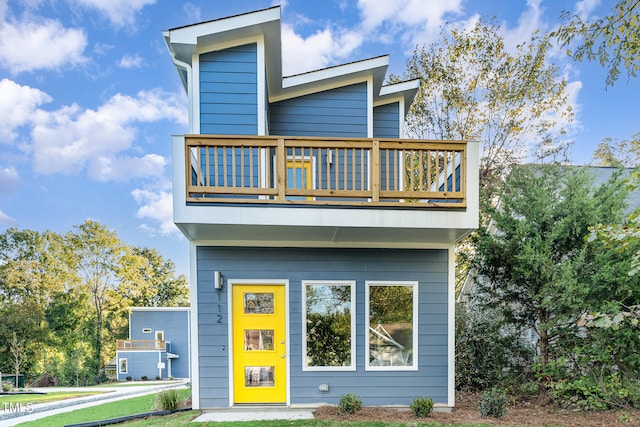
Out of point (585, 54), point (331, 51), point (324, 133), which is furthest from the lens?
point (331, 51)

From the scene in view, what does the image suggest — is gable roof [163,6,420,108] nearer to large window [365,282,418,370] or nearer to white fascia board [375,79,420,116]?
white fascia board [375,79,420,116]

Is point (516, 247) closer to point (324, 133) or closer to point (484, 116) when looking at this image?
point (324, 133)

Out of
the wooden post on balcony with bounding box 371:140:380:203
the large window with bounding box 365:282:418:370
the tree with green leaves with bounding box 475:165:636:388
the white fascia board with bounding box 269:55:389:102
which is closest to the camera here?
the wooden post on balcony with bounding box 371:140:380:203

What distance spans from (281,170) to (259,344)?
2739mm

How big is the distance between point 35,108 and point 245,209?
20.6m

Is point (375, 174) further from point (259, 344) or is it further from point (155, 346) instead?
point (155, 346)

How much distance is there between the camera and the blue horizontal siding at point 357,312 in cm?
514

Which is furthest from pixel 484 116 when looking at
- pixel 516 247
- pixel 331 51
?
pixel 516 247

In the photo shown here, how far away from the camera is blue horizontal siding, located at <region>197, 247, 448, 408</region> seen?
202 inches

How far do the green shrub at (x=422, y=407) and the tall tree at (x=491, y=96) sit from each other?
741 centimetres

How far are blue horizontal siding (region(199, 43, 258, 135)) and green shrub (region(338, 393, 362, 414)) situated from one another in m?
4.21

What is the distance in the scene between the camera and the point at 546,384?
5.28 metres

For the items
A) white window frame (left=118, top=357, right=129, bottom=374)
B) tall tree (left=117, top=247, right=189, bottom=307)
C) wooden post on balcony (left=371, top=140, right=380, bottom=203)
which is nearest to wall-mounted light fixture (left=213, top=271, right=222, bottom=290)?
wooden post on balcony (left=371, top=140, right=380, bottom=203)

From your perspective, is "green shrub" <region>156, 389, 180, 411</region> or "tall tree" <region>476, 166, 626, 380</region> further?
"green shrub" <region>156, 389, 180, 411</region>
